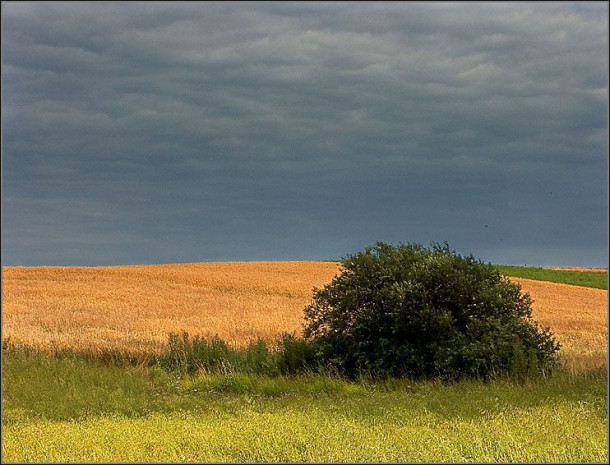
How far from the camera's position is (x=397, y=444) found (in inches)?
456

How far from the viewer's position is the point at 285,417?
14.9 meters

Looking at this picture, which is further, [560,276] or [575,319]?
[560,276]

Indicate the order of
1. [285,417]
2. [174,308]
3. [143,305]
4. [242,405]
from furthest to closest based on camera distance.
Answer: [143,305] < [174,308] < [242,405] < [285,417]

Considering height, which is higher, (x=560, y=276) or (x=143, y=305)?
(x=143, y=305)

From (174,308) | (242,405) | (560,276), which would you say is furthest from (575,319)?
(560,276)

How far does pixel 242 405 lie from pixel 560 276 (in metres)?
77.2

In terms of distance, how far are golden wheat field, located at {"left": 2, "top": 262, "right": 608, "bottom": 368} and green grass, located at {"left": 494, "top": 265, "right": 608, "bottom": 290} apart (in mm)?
15225

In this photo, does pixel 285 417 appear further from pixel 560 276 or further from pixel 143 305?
pixel 560 276

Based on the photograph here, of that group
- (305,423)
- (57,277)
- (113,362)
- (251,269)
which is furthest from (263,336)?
(251,269)

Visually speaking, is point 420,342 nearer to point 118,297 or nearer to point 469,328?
point 469,328

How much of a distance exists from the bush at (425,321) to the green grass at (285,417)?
1.19 meters

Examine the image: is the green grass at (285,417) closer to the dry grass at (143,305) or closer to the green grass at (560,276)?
the dry grass at (143,305)

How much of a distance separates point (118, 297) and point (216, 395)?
2521 cm

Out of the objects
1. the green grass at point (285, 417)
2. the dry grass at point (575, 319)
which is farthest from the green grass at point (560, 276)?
the green grass at point (285, 417)
